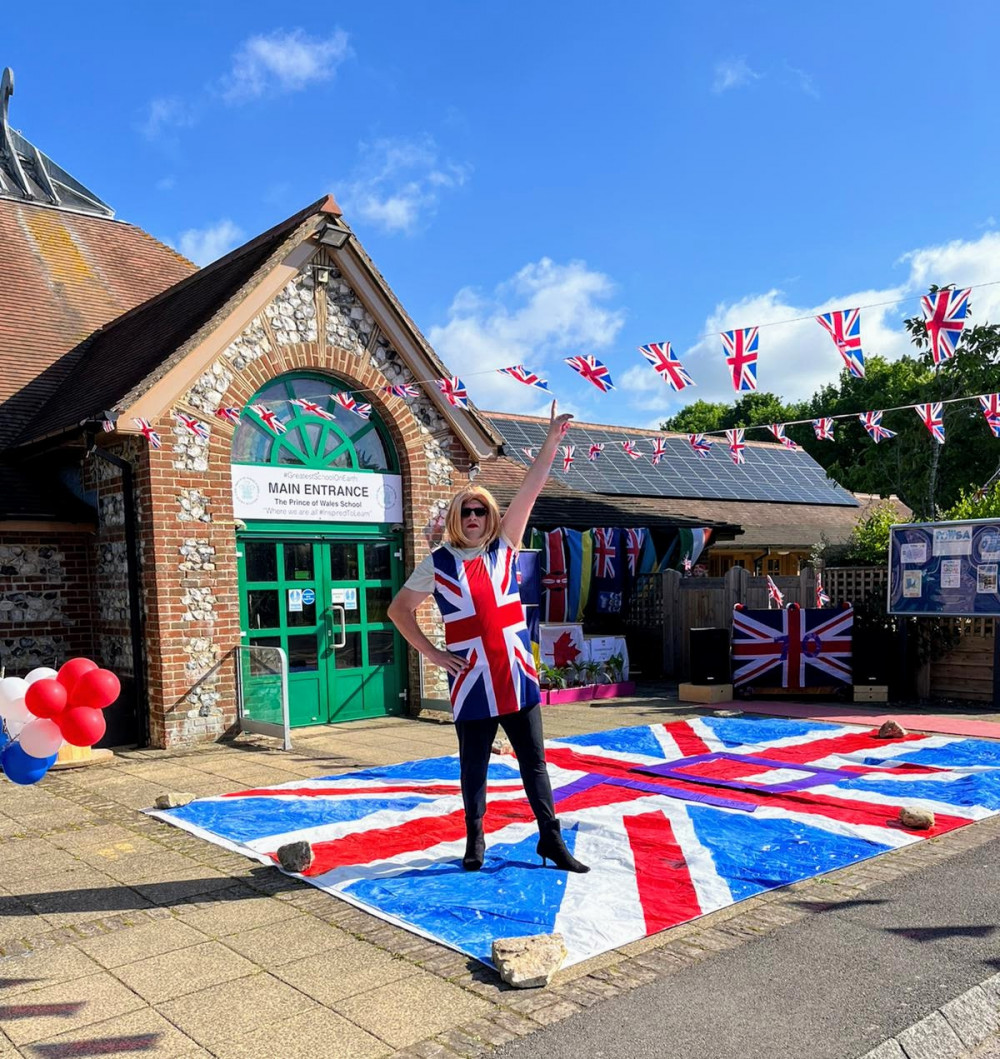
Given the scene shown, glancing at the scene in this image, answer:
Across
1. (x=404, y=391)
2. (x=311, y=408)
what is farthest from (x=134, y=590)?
(x=404, y=391)

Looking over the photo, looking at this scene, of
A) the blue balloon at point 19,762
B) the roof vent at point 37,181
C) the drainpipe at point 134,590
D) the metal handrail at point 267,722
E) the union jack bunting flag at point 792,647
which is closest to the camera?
the blue balloon at point 19,762

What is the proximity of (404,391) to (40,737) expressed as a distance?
6986 millimetres

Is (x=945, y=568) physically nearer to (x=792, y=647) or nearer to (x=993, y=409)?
(x=993, y=409)

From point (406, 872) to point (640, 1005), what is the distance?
6.56 ft

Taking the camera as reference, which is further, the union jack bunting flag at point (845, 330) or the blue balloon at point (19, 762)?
the union jack bunting flag at point (845, 330)

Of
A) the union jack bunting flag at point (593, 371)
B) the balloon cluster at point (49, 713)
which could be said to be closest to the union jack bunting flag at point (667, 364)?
the union jack bunting flag at point (593, 371)

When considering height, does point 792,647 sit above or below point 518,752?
below

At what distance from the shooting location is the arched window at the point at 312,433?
34.5 ft

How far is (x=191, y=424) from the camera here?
381 inches

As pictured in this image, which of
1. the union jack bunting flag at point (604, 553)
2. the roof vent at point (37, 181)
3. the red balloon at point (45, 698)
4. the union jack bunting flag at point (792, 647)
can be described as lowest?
the union jack bunting flag at point (792, 647)

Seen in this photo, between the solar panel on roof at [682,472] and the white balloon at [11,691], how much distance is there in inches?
515

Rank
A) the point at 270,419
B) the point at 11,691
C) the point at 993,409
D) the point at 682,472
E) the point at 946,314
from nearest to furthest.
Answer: the point at 11,691 < the point at 946,314 < the point at 270,419 < the point at 993,409 < the point at 682,472

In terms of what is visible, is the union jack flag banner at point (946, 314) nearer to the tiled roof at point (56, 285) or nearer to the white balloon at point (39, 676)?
the white balloon at point (39, 676)

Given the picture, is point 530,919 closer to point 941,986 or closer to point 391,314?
point 941,986
